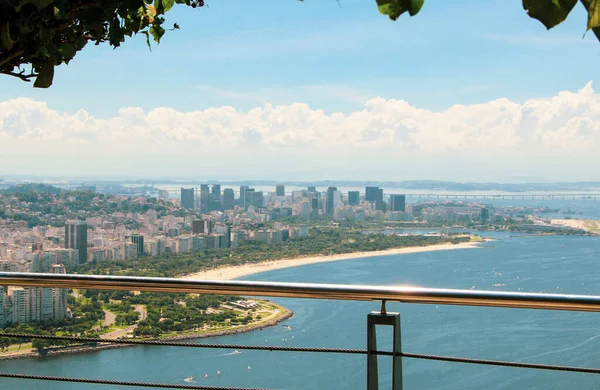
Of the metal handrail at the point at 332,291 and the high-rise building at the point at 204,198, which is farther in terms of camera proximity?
the high-rise building at the point at 204,198

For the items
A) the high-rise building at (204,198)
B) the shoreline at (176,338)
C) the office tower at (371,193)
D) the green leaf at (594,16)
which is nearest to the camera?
the green leaf at (594,16)

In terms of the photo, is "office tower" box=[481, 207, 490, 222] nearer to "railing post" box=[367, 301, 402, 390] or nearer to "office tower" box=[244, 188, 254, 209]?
"office tower" box=[244, 188, 254, 209]

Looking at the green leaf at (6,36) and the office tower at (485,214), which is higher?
the green leaf at (6,36)

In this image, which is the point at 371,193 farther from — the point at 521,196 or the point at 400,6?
the point at 400,6

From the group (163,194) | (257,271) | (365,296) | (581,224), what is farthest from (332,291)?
(581,224)

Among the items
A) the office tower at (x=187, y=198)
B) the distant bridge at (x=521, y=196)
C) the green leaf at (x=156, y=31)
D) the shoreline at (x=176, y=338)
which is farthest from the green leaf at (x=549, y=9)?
the distant bridge at (x=521, y=196)

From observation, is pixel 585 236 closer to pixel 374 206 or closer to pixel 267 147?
pixel 374 206

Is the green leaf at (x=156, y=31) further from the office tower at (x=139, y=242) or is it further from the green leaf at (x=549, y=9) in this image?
the office tower at (x=139, y=242)
